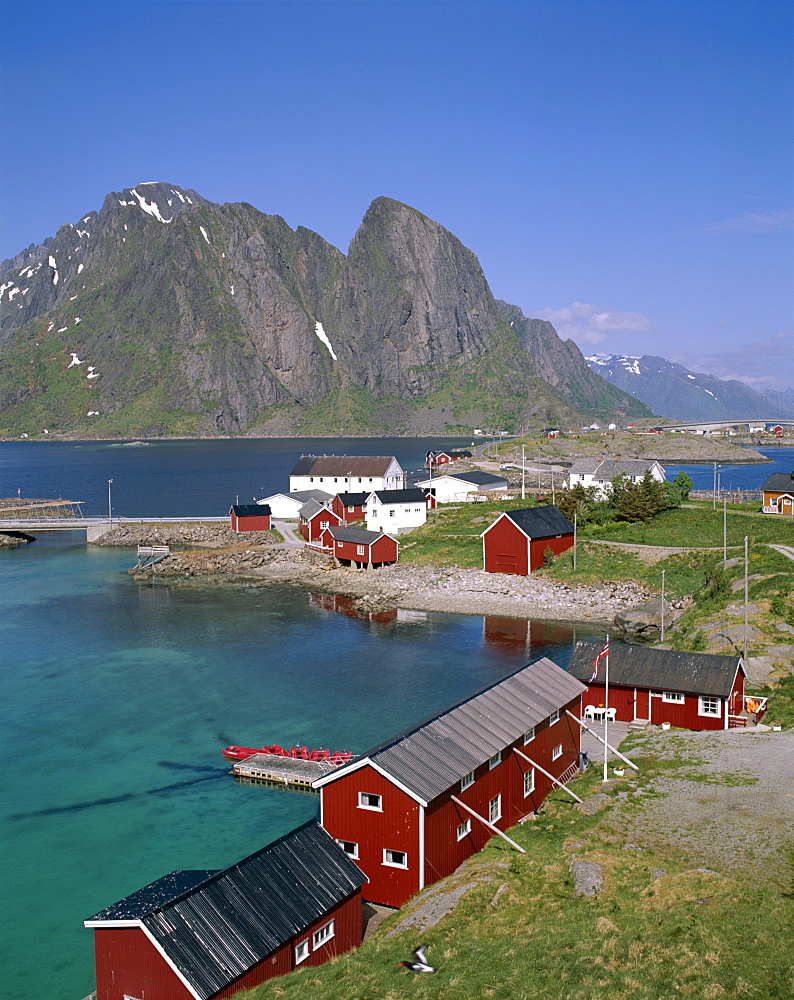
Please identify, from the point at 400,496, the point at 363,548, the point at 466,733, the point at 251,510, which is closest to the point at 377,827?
the point at 466,733

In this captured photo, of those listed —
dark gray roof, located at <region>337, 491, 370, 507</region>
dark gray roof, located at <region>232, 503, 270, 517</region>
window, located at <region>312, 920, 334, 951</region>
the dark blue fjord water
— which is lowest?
the dark blue fjord water

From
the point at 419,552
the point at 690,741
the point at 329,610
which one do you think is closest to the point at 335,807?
the point at 690,741

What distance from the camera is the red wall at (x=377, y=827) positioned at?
733 inches

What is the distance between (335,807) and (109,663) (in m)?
26.5

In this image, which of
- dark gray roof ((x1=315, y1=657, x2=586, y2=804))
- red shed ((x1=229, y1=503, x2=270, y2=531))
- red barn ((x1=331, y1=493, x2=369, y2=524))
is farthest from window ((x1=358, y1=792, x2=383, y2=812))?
red shed ((x1=229, y1=503, x2=270, y2=531))

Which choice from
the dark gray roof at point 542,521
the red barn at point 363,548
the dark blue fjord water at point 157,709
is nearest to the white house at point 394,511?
the red barn at point 363,548

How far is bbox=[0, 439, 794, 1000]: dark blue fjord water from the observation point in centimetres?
2242

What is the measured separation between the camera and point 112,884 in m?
21.9

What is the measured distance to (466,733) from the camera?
68.6 feet

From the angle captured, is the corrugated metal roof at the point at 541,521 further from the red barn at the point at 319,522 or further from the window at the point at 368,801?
the window at the point at 368,801

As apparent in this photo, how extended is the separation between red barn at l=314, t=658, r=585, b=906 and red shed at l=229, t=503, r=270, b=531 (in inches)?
2301

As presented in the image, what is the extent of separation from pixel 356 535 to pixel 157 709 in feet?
102

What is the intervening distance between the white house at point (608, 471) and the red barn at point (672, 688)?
4821 cm

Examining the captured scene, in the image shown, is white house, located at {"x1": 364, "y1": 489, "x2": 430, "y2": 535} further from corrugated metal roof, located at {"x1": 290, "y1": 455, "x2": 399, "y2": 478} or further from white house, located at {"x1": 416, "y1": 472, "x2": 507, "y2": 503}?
corrugated metal roof, located at {"x1": 290, "y1": 455, "x2": 399, "y2": 478}
